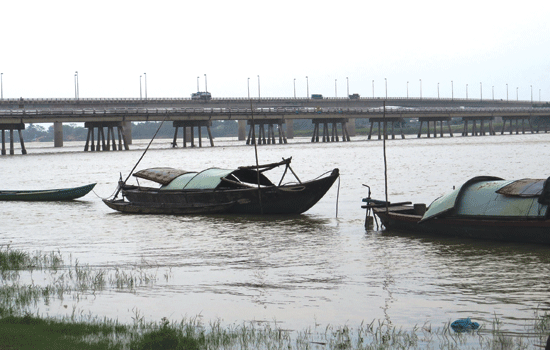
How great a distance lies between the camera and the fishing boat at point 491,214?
724 inches

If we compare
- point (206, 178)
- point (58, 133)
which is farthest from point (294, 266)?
point (58, 133)

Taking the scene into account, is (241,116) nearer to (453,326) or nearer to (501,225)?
(501,225)

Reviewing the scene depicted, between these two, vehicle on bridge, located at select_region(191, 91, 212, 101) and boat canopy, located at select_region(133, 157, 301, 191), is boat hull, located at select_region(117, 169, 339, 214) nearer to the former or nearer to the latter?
boat canopy, located at select_region(133, 157, 301, 191)

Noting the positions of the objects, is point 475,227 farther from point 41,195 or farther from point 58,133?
point 58,133

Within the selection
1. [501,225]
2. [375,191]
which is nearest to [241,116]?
[375,191]

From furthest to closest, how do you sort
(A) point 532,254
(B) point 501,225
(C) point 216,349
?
(B) point 501,225, (A) point 532,254, (C) point 216,349

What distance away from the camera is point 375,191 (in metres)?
38.1

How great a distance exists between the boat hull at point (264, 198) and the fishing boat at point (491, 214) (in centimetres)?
562

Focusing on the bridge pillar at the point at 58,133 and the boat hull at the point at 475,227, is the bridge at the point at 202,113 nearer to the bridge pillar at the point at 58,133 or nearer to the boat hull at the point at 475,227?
the bridge pillar at the point at 58,133

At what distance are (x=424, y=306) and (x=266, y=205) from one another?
15550 mm

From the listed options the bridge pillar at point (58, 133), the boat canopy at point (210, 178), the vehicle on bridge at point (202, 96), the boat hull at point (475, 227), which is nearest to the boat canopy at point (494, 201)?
the boat hull at point (475, 227)

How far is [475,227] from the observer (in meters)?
19.6

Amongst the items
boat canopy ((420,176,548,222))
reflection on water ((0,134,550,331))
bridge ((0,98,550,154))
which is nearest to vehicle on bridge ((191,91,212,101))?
bridge ((0,98,550,154))

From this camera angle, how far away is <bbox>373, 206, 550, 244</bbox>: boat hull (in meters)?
18.4
